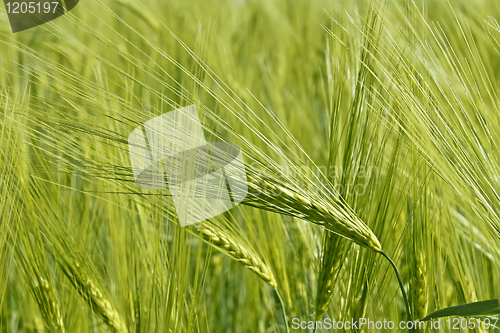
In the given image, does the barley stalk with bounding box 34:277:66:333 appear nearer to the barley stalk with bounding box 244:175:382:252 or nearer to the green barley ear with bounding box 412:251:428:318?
the barley stalk with bounding box 244:175:382:252

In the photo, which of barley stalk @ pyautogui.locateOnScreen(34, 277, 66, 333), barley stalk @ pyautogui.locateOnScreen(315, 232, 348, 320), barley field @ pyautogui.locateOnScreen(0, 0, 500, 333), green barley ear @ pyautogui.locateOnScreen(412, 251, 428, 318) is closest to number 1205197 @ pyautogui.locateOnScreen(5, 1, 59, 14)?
barley field @ pyautogui.locateOnScreen(0, 0, 500, 333)

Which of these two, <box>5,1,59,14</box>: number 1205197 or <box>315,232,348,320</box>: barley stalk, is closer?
<box>315,232,348,320</box>: barley stalk

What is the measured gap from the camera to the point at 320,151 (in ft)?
3.44

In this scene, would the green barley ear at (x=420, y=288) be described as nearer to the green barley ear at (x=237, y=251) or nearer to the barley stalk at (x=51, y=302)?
the green barley ear at (x=237, y=251)

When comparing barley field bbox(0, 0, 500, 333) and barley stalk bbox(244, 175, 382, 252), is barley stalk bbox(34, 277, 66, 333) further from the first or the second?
barley stalk bbox(244, 175, 382, 252)

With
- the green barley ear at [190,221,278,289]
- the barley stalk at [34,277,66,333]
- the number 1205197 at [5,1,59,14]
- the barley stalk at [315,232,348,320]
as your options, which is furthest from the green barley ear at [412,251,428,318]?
the number 1205197 at [5,1,59,14]

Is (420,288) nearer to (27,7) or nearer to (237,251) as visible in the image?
(237,251)

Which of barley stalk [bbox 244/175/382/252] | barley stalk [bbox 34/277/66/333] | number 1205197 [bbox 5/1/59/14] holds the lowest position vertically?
→ barley stalk [bbox 34/277/66/333]

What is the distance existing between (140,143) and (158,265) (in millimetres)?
161

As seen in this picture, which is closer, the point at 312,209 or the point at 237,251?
the point at 312,209

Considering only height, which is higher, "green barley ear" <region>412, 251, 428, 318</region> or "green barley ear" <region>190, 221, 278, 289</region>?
"green barley ear" <region>190, 221, 278, 289</region>

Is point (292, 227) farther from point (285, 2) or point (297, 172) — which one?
point (285, 2)

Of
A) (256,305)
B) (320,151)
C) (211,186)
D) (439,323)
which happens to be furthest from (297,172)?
(320,151)

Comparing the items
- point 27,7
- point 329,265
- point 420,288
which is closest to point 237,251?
point 329,265
